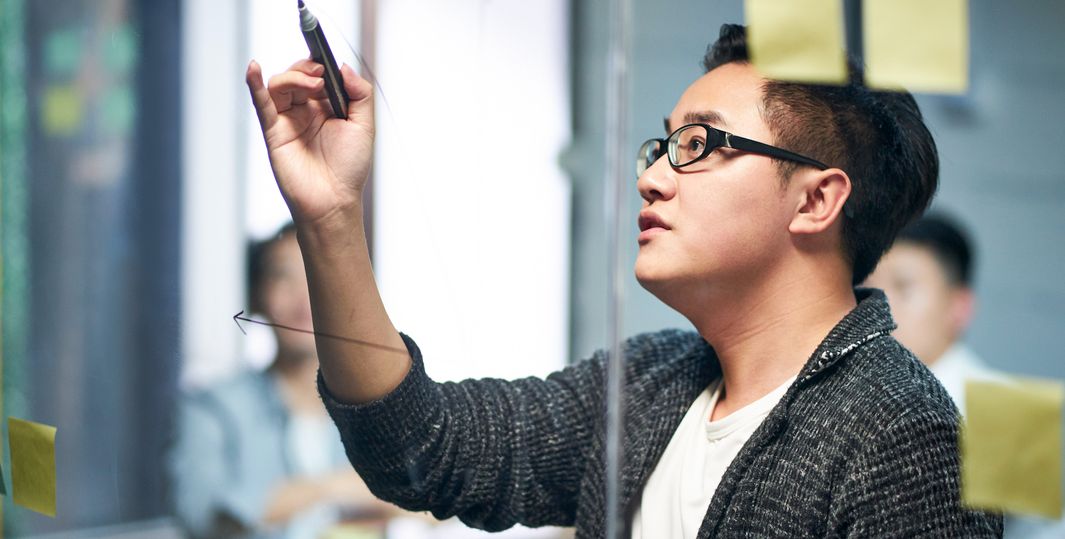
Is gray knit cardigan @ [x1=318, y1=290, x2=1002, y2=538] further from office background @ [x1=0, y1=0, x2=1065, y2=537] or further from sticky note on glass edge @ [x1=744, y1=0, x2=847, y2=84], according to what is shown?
sticky note on glass edge @ [x1=744, y1=0, x2=847, y2=84]

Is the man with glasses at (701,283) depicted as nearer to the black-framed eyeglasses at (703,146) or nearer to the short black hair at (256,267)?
the black-framed eyeglasses at (703,146)

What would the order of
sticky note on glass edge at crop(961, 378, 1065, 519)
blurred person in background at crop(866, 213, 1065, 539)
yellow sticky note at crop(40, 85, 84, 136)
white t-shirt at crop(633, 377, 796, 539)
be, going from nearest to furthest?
sticky note on glass edge at crop(961, 378, 1065, 519) → white t-shirt at crop(633, 377, 796, 539) → yellow sticky note at crop(40, 85, 84, 136) → blurred person in background at crop(866, 213, 1065, 539)

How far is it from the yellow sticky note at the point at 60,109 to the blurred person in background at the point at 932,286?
1147mm

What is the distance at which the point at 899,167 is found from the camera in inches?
39.3

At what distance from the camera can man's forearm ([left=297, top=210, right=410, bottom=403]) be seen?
96 cm

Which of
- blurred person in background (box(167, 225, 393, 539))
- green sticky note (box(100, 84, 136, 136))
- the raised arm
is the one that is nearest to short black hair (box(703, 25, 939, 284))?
the raised arm

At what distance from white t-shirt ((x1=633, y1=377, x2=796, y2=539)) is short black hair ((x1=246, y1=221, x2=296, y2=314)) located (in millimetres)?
474

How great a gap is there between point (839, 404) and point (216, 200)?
795 mm

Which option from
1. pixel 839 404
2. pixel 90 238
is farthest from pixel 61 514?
pixel 839 404

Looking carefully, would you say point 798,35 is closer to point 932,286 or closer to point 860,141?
point 860,141

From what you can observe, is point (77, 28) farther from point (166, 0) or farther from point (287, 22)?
point (287, 22)

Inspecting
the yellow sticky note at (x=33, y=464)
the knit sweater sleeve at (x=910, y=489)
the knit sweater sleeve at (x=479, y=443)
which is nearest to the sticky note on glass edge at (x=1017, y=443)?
the knit sweater sleeve at (x=910, y=489)

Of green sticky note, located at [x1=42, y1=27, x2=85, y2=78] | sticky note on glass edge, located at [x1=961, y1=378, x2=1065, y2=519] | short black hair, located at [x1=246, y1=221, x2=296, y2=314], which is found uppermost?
green sticky note, located at [x1=42, y1=27, x2=85, y2=78]

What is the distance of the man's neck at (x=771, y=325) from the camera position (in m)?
0.97
